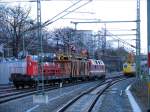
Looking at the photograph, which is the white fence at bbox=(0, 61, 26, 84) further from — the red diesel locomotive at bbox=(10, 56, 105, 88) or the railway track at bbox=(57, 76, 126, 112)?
the railway track at bbox=(57, 76, 126, 112)

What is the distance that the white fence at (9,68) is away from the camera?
47125 mm

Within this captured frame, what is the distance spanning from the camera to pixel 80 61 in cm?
6681

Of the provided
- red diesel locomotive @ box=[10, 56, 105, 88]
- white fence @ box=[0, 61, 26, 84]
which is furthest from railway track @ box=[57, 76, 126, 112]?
white fence @ box=[0, 61, 26, 84]

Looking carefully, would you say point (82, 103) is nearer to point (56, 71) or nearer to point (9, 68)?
point (56, 71)

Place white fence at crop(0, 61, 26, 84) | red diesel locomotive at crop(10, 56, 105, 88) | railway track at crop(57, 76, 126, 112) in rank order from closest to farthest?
railway track at crop(57, 76, 126, 112)
red diesel locomotive at crop(10, 56, 105, 88)
white fence at crop(0, 61, 26, 84)

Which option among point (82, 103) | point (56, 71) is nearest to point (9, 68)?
point (56, 71)

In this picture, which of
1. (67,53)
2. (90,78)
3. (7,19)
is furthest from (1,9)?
(67,53)

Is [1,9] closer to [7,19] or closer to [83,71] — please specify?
[7,19]

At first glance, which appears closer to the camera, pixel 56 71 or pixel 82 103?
pixel 82 103

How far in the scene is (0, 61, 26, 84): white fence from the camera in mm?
47125

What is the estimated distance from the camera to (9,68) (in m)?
54.4

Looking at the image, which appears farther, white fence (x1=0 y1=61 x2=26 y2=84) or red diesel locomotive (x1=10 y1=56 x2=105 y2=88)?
white fence (x1=0 y1=61 x2=26 y2=84)

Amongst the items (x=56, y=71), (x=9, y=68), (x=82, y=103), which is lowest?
(x=82, y=103)

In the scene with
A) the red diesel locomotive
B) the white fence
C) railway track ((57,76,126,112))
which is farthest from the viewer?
the white fence
